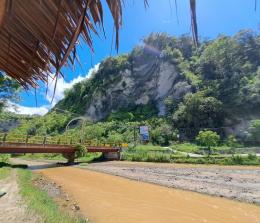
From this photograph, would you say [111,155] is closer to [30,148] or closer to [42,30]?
[30,148]

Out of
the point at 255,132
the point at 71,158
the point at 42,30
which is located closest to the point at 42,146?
the point at 71,158

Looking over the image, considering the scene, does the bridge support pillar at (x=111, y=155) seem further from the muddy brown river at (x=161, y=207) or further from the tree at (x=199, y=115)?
the muddy brown river at (x=161, y=207)

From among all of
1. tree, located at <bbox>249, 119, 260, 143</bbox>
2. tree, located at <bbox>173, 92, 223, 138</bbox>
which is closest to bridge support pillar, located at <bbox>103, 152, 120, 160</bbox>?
tree, located at <bbox>249, 119, 260, 143</bbox>

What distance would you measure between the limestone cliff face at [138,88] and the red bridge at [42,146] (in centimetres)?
3707

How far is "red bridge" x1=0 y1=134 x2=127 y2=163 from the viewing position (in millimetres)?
24609

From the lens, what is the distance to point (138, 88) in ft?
281

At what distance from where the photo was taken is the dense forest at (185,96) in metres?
59.0

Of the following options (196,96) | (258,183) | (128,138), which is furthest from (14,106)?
(196,96)

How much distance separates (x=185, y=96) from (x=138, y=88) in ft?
70.2

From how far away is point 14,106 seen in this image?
21.6 m

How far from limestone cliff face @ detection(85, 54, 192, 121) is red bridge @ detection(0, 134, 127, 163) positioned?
1459 inches

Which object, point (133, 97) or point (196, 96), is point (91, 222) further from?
point (133, 97)

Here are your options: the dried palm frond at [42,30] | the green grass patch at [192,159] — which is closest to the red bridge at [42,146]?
the green grass patch at [192,159]

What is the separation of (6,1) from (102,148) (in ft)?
125
